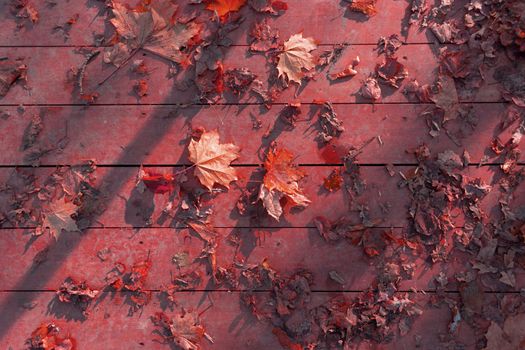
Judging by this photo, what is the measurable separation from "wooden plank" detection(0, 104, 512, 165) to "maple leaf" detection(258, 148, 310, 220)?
6 cm

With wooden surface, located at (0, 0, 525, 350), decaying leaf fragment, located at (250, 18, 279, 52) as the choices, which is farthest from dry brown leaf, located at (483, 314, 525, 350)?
decaying leaf fragment, located at (250, 18, 279, 52)

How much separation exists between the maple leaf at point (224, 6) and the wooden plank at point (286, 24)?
39mm

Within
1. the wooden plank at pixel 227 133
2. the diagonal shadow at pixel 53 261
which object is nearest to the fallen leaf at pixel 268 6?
the wooden plank at pixel 227 133

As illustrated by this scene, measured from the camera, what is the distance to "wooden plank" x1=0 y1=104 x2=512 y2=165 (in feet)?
7.19

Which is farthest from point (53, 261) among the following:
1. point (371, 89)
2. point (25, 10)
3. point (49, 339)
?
point (371, 89)

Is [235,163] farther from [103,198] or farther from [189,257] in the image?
[103,198]

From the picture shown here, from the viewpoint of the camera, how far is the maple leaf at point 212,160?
211cm

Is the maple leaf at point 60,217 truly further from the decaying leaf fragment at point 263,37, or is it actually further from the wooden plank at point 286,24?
the decaying leaf fragment at point 263,37

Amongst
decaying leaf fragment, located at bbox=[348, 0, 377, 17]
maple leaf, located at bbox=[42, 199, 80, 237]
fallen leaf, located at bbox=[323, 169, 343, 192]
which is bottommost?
maple leaf, located at bbox=[42, 199, 80, 237]

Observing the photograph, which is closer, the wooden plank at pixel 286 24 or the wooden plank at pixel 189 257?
the wooden plank at pixel 189 257

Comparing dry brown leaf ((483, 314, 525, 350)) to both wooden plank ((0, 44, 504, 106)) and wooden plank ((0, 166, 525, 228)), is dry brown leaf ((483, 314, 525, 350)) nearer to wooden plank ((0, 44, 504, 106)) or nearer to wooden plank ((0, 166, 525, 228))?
wooden plank ((0, 166, 525, 228))

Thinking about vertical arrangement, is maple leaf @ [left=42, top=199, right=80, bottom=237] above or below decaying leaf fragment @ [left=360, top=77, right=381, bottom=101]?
below

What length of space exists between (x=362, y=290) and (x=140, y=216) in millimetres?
1224

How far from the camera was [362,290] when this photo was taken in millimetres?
2139
